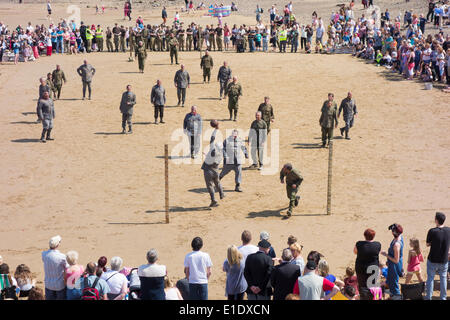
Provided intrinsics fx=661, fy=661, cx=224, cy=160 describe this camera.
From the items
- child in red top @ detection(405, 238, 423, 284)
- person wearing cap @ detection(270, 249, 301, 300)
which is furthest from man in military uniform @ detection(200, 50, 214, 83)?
person wearing cap @ detection(270, 249, 301, 300)

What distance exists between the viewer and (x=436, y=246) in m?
12.1

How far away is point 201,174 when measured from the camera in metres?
21.1

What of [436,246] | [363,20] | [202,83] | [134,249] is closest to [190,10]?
[363,20]

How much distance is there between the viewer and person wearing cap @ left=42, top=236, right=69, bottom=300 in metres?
11.2

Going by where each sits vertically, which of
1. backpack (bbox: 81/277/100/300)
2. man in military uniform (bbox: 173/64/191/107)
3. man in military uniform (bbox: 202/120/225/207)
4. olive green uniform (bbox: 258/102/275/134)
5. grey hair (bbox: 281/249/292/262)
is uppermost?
man in military uniform (bbox: 173/64/191/107)

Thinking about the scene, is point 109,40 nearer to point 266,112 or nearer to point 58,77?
point 58,77

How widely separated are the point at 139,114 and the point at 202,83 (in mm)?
6022

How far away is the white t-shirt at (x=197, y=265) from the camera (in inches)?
445

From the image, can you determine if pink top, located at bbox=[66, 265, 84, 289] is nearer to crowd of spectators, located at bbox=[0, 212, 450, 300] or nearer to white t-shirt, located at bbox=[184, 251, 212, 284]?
crowd of spectators, located at bbox=[0, 212, 450, 300]

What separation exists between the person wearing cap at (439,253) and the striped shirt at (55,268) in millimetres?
6596

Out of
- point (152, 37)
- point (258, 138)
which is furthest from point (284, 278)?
point (152, 37)

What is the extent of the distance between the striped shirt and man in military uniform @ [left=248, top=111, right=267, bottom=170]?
10.5 metres

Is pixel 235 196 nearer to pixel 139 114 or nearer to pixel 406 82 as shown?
pixel 139 114

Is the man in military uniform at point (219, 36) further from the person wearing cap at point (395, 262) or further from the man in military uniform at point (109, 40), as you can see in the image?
the person wearing cap at point (395, 262)
